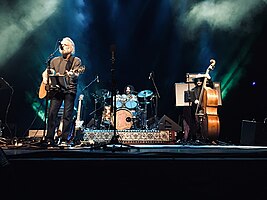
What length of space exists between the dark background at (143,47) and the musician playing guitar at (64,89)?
3.53 metres

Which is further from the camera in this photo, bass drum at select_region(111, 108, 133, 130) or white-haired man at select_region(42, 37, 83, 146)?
bass drum at select_region(111, 108, 133, 130)

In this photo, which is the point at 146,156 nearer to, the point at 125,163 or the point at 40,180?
the point at 125,163

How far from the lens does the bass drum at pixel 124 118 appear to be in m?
8.28

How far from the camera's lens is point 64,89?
4.21 m

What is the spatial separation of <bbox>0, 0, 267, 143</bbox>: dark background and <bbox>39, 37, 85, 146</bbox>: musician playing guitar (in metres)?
3.53

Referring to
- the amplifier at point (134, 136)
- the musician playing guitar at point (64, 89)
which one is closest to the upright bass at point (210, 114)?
the amplifier at point (134, 136)

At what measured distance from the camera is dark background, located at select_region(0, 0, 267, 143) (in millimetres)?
8094

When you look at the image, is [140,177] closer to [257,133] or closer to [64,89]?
[64,89]

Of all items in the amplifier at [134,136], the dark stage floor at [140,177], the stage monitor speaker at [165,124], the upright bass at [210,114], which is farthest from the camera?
the stage monitor speaker at [165,124]

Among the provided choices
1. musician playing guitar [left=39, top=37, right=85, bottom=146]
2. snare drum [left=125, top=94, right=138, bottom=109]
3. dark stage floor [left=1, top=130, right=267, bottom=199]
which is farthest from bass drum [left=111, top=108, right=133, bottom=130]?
dark stage floor [left=1, top=130, right=267, bottom=199]

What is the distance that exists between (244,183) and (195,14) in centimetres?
779

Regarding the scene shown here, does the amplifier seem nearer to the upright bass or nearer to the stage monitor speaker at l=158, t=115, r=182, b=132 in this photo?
the stage monitor speaker at l=158, t=115, r=182, b=132

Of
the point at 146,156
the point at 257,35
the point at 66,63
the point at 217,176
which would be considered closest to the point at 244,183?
the point at 217,176

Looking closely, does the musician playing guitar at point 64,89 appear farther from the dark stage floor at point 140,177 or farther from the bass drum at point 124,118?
the bass drum at point 124,118
